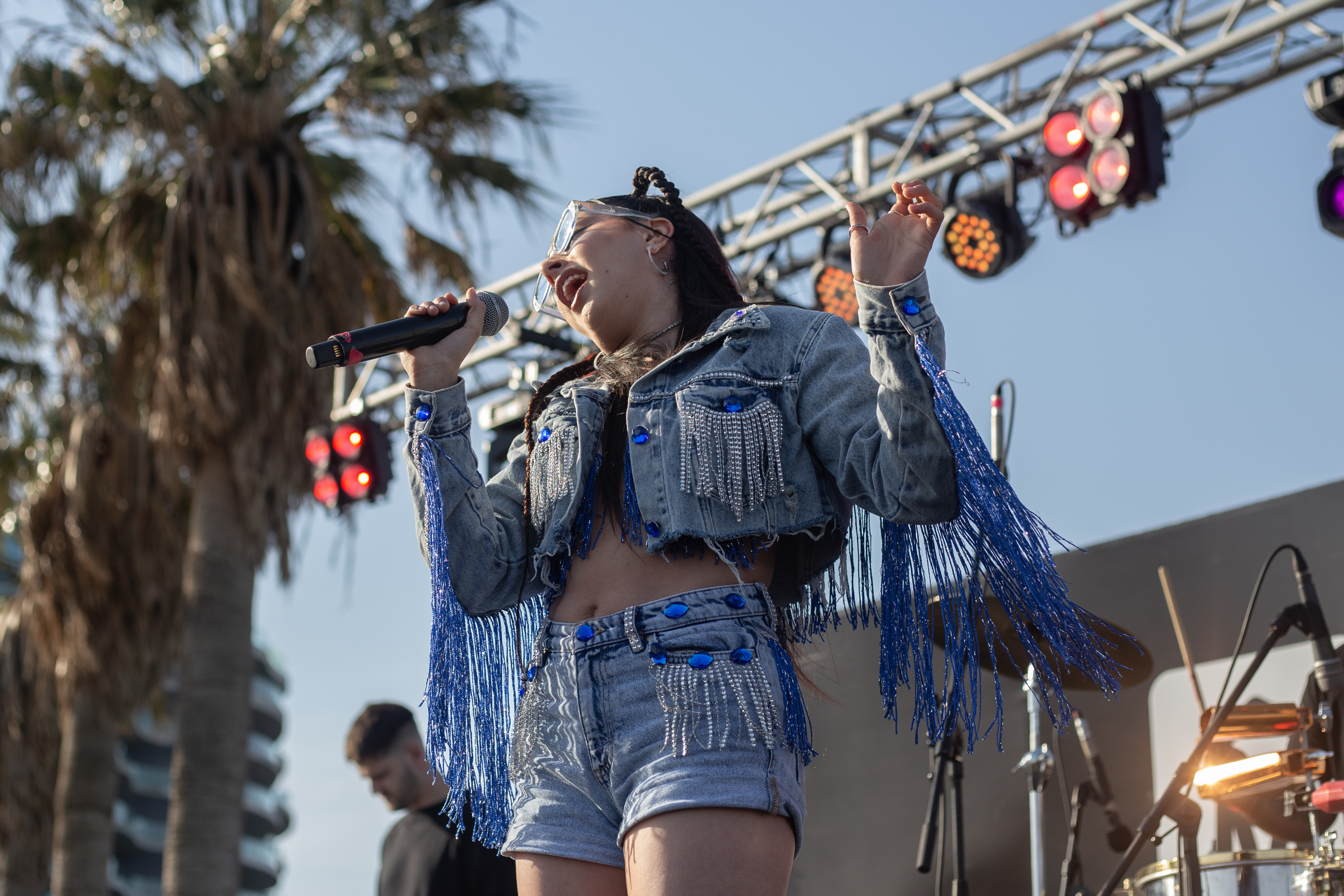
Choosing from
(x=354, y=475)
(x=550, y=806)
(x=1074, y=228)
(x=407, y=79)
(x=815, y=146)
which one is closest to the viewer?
(x=550, y=806)

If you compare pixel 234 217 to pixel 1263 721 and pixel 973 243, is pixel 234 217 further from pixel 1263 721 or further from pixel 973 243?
pixel 1263 721

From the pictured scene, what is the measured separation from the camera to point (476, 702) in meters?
1.96

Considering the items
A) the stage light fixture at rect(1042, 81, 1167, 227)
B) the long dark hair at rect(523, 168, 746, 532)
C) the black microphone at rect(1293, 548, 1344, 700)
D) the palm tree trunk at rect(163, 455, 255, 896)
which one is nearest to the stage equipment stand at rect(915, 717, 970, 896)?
the black microphone at rect(1293, 548, 1344, 700)

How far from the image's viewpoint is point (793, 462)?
1.71 metres

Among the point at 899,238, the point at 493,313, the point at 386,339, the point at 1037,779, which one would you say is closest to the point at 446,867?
the point at 1037,779

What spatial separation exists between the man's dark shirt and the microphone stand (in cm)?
153

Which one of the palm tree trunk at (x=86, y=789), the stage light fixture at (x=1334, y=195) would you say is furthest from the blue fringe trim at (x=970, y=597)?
the palm tree trunk at (x=86, y=789)

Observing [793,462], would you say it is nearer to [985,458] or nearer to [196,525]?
[985,458]

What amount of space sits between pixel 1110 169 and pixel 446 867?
3.21 metres

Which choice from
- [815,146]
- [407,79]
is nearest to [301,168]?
[407,79]

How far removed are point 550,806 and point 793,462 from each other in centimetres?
50

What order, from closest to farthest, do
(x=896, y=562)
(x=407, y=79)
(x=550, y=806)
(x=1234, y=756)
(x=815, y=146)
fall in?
(x=550, y=806) < (x=896, y=562) < (x=1234, y=756) < (x=815, y=146) < (x=407, y=79)

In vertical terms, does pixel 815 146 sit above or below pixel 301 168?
below

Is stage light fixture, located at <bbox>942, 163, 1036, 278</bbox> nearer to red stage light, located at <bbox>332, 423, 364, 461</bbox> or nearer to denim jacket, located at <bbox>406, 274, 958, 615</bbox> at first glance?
red stage light, located at <bbox>332, 423, 364, 461</bbox>
